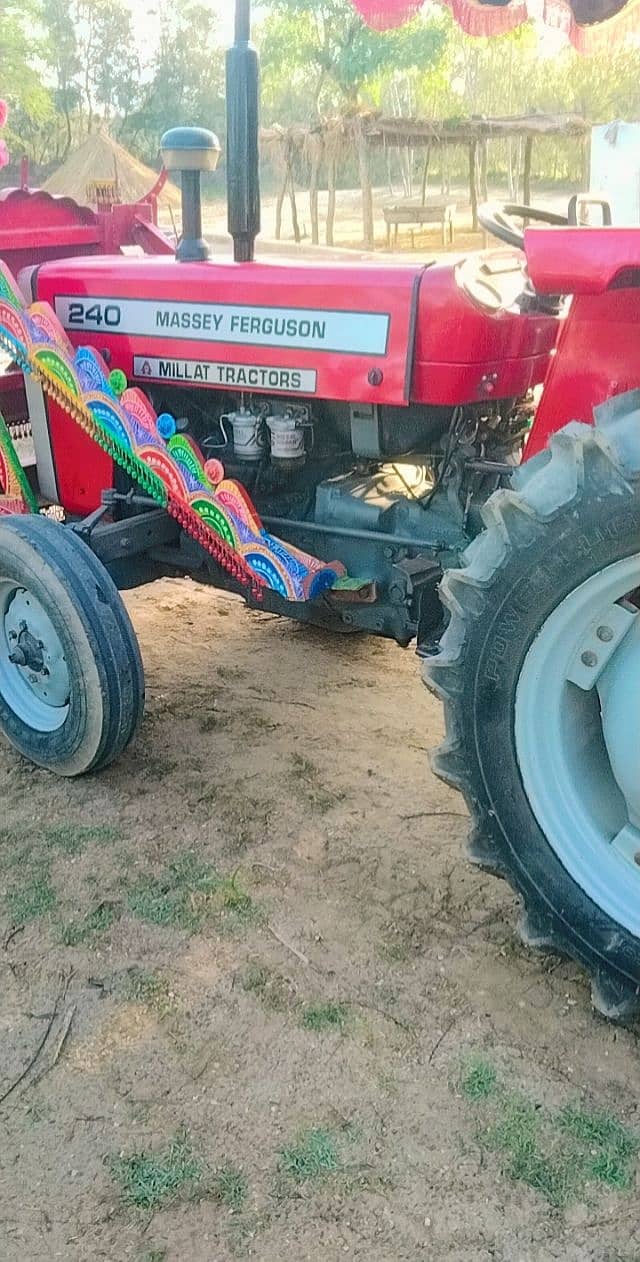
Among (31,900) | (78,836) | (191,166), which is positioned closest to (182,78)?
(191,166)

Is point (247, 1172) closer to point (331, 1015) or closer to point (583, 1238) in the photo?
point (331, 1015)

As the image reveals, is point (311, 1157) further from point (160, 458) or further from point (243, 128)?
point (243, 128)

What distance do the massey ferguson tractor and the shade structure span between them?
125 centimetres

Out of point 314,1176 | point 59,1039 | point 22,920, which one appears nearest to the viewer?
point 314,1176

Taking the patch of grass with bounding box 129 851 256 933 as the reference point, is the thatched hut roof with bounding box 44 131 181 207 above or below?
above

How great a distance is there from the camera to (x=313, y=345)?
2549 millimetres

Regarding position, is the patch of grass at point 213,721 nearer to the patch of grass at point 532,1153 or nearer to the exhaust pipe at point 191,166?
the exhaust pipe at point 191,166

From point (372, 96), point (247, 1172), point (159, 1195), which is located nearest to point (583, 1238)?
point (247, 1172)

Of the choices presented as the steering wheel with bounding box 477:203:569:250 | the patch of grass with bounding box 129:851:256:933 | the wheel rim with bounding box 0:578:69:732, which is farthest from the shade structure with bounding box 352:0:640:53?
the patch of grass with bounding box 129:851:256:933

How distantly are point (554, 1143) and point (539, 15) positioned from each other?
3.59 m

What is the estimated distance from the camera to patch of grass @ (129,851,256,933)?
229cm

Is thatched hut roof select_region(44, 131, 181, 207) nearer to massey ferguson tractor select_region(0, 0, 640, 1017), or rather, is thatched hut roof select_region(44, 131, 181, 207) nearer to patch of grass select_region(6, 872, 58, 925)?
massey ferguson tractor select_region(0, 0, 640, 1017)

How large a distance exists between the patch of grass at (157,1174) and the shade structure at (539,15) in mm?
3560

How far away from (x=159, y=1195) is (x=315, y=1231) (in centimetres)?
26
